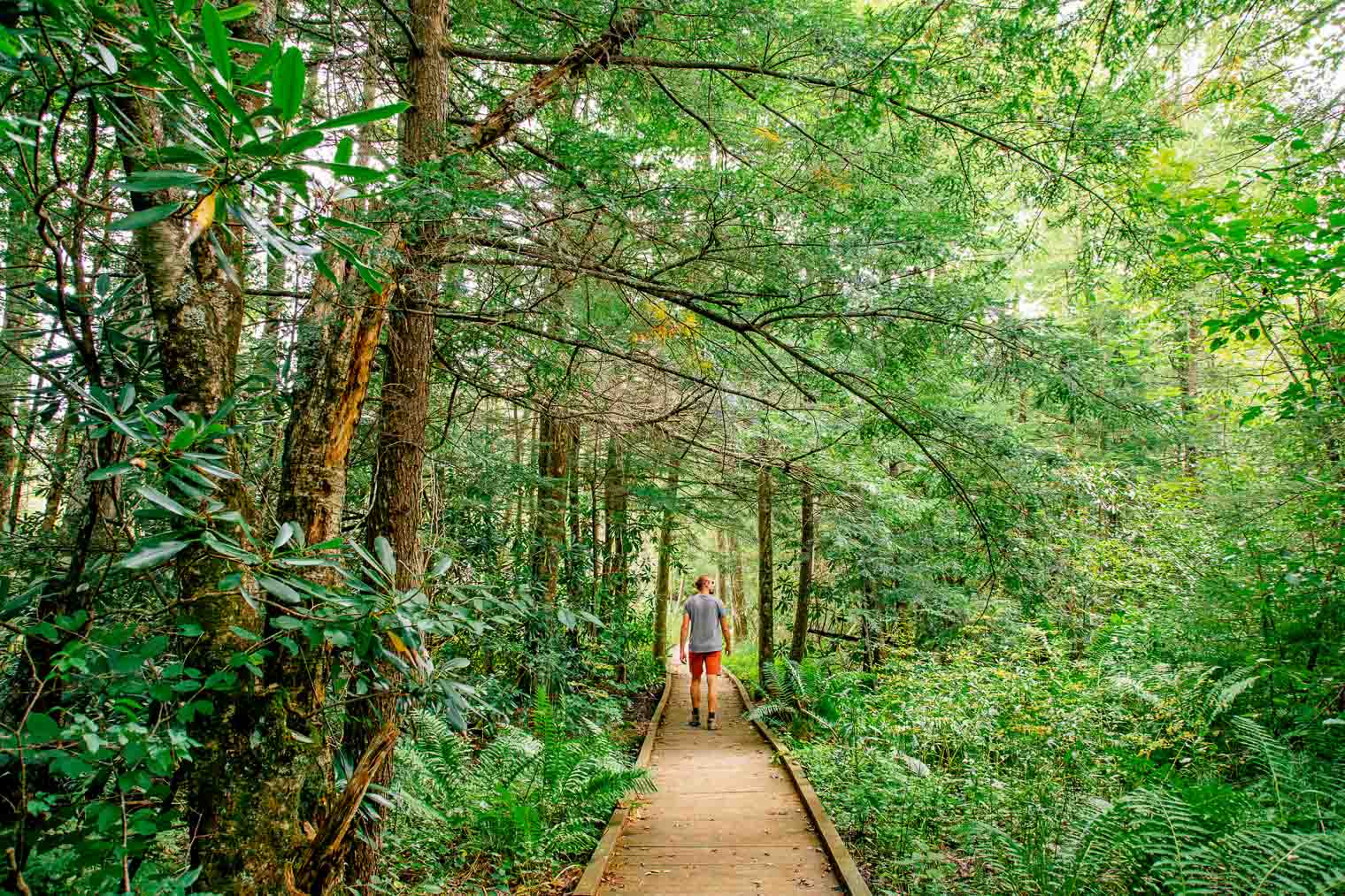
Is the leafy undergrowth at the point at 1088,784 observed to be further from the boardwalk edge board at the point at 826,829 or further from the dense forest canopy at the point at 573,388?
the boardwalk edge board at the point at 826,829

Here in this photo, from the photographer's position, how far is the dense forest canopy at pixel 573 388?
6.81ft

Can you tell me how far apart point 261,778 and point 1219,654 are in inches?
305

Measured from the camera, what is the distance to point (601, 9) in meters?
4.71

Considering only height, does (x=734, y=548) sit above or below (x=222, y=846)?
above

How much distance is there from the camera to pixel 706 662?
1030cm

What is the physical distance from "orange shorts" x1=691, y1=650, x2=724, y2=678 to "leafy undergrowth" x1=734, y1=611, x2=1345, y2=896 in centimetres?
233

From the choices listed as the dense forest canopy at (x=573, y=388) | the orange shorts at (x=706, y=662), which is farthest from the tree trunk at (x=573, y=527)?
the dense forest canopy at (x=573, y=388)

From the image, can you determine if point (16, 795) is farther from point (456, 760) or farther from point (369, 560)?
point (456, 760)

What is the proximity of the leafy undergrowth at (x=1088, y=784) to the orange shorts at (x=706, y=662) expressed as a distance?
7.65 feet

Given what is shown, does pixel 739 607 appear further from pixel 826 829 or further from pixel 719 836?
pixel 826 829

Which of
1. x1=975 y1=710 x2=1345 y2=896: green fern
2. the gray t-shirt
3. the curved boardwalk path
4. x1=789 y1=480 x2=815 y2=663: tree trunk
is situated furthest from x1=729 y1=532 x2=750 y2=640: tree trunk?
x1=975 y1=710 x2=1345 y2=896: green fern

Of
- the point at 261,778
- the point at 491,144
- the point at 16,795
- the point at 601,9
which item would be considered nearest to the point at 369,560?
the point at 261,778

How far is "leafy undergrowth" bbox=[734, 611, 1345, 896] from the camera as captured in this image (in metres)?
4.04

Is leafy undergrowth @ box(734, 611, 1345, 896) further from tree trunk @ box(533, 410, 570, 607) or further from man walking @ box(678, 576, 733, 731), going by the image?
tree trunk @ box(533, 410, 570, 607)
